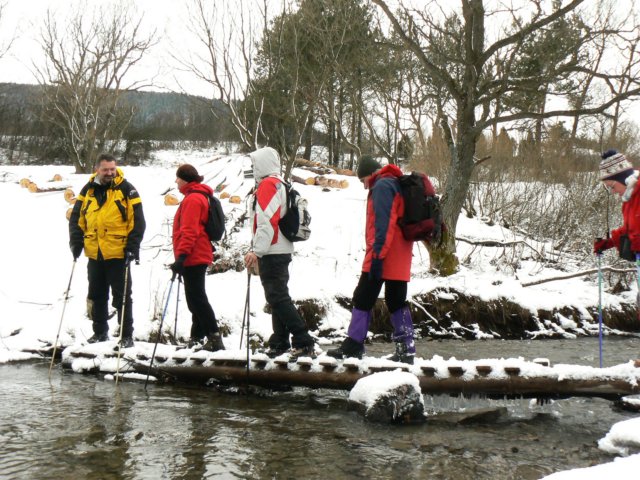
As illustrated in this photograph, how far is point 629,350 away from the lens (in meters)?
7.73

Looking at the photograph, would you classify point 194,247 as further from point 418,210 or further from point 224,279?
point 224,279

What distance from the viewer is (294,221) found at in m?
5.12

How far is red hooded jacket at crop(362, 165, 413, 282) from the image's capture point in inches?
187

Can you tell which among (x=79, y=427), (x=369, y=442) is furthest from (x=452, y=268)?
(x=79, y=427)

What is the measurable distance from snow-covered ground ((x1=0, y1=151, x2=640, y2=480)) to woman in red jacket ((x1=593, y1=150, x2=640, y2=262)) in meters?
1.71

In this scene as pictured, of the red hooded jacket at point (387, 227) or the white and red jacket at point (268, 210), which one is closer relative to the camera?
the red hooded jacket at point (387, 227)

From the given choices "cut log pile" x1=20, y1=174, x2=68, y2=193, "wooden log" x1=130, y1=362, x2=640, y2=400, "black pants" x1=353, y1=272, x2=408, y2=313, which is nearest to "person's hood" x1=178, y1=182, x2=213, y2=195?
"black pants" x1=353, y1=272, x2=408, y2=313

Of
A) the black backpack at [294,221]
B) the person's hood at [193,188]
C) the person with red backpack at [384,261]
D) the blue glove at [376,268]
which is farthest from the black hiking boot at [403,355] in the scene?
the person's hood at [193,188]

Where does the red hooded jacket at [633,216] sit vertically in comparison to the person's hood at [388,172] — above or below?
below

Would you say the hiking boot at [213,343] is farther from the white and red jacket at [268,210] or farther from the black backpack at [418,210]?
the black backpack at [418,210]

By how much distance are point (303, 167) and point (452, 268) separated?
990cm

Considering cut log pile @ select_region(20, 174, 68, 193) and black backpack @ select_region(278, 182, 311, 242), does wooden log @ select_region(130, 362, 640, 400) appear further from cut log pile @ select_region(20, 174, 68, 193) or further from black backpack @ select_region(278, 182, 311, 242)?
cut log pile @ select_region(20, 174, 68, 193)

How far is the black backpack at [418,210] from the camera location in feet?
15.8

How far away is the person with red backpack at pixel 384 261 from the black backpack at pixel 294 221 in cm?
57
